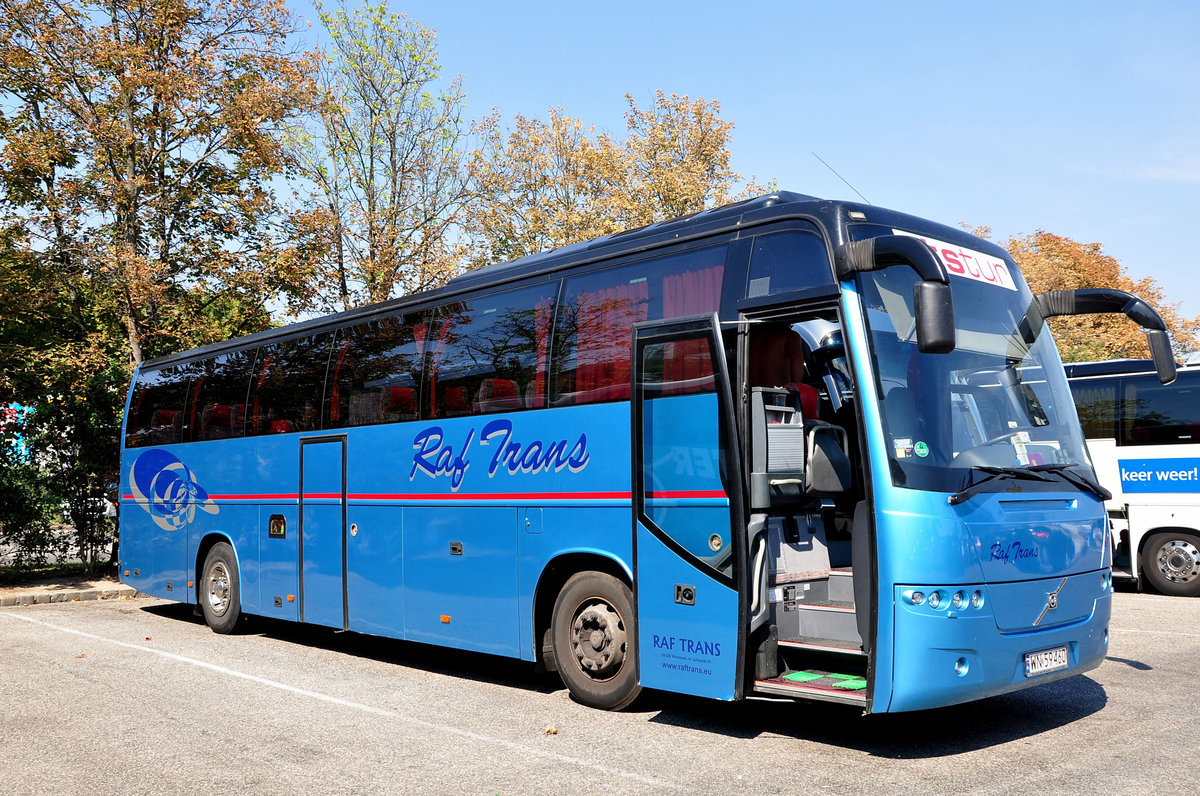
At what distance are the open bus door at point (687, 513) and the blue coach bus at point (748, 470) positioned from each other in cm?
2

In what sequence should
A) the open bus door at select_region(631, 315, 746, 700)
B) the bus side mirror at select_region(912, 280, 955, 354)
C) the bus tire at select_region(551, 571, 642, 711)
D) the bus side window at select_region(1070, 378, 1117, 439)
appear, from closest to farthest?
Result: the bus side mirror at select_region(912, 280, 955, 354) < the open bus door at select_region(631, 315, 746, 700) < the bus tire at select_region(551, 571, 642, 711) < the bus side window at select_region(1070, 378, 1117, 439)

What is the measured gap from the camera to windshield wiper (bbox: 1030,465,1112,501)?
641 cm

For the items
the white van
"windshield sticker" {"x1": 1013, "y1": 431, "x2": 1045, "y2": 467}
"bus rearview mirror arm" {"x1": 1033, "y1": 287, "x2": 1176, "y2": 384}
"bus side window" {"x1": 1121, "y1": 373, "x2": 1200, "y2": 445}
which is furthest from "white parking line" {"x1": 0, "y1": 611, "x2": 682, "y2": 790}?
"bus side window" {"x1": 1121, "y1": 373, "x2": 1200, "y2": 445}

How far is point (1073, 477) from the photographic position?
6.58 m

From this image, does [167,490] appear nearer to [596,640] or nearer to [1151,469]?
[596,640]

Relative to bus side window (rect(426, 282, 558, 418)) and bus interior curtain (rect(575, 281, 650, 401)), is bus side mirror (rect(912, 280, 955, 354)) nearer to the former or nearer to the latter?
bus interior curtain (rect(575, 281, 650, 401))

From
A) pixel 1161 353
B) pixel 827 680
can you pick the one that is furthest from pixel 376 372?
pixel 1161 353

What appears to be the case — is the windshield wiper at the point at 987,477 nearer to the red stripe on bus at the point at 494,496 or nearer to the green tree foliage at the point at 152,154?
the red stripe on bus at the point at 494,496

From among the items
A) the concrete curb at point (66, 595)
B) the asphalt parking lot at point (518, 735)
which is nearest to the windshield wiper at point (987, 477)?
the asphalt parking lot at point (518, 735)

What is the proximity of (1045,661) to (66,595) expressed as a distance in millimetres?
14948

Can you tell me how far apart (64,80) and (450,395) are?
11691 millimetres

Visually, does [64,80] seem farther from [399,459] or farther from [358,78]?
[399,459]

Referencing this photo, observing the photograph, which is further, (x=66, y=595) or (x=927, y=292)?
(x=66, y=595)

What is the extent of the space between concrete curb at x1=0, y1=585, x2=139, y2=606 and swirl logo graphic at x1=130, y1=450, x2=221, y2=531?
85.1 inches
